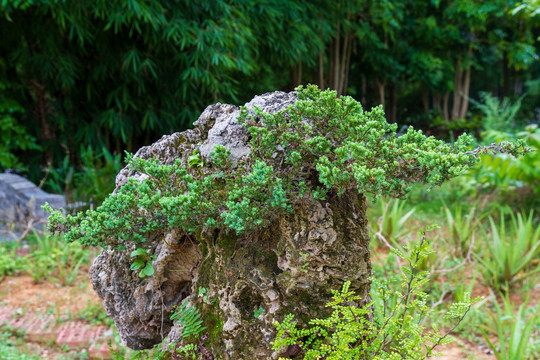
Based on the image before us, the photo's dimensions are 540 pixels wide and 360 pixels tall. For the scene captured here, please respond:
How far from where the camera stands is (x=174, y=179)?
4.67 ft

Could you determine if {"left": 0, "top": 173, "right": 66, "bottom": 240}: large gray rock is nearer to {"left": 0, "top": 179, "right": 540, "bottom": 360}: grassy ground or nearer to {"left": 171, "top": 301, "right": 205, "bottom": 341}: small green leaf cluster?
{"left": 0, "top": 179, "right": 540, "bottom": 360}: grassy ground

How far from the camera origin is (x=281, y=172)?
4.32ft

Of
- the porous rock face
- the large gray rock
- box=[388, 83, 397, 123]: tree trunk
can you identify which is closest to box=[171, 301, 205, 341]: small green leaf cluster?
the porous rock face

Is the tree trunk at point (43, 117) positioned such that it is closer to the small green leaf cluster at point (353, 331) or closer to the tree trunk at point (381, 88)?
the small green leaf cluster at point (353, 331)

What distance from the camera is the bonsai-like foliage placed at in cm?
116

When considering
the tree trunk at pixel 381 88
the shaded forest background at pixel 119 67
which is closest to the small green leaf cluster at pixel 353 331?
the shaded forest background at pixel 119 67

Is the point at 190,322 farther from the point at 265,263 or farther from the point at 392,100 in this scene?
the point at 392,100

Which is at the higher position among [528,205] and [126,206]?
[126,206]

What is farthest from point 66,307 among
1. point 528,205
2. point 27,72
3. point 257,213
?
point 528,205

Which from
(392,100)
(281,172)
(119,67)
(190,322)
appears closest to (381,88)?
(392,100)

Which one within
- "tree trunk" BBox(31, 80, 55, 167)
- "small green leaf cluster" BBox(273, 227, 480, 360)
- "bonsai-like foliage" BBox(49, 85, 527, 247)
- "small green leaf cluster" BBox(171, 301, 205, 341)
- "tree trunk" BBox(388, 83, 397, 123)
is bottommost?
"tree trunk" BBox(388, 83, 397, 123)

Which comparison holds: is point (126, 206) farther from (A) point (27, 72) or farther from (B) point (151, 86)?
(A) point (27, 72)

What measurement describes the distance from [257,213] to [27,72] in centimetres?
541

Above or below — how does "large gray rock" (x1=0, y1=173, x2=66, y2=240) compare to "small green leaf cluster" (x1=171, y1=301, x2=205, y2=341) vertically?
below
